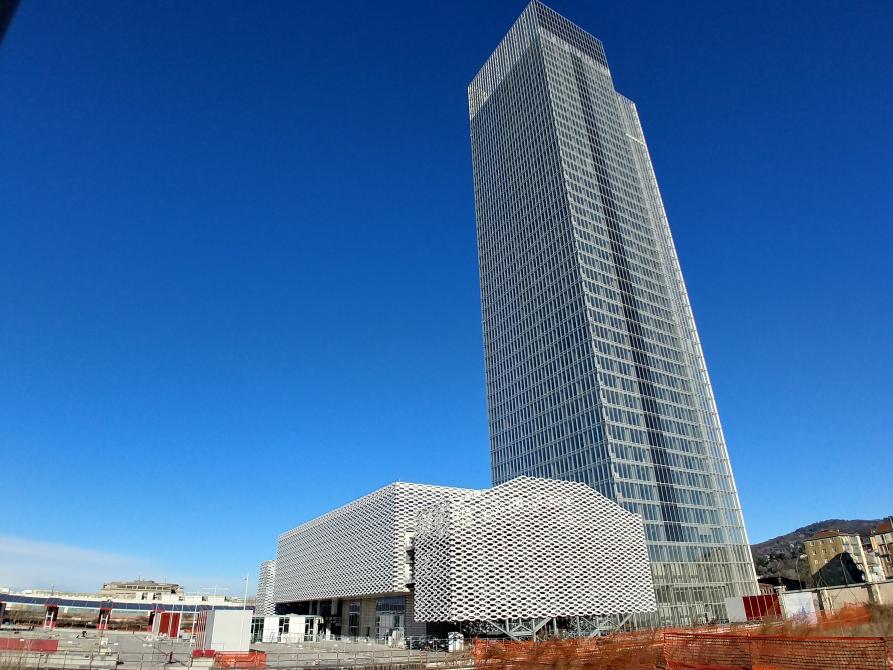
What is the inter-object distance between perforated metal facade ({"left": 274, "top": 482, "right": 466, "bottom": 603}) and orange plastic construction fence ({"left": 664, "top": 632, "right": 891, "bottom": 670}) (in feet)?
128

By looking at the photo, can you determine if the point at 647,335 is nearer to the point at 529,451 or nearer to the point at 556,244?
the point at 556,244

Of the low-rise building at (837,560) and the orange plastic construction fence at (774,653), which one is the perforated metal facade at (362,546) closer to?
the orange plastic construction fence at (774,653)

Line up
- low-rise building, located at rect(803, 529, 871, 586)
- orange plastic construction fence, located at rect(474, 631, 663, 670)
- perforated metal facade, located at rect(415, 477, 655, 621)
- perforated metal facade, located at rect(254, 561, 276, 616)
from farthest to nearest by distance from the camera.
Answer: low-rise building, located at rect(803, 529, 871, 586)
perforated metal facade, located at rect(254, 561, 276, 616)
perforated metal facade, located at rect(415, 477, 655, 621)
orange plastic construction fence, located at rect(474, 631, 663, 670)

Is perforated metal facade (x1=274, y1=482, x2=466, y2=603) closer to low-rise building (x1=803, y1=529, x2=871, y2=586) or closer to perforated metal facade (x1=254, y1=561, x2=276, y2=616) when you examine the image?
perforated metal facade (x1=254, y1=561, x2=276, y2=616)

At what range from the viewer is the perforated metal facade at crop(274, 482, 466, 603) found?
68812mm

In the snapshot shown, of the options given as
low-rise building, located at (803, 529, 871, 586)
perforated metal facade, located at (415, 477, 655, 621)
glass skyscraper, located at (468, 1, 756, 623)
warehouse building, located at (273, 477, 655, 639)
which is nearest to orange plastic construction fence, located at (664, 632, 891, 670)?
perforated metal facade, located at (415, 477, 655, 621)

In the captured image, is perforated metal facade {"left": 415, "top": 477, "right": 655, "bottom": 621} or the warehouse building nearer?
perforated metal facade {"left": 415, "top": 477, "right": 655, "bottom": 621}

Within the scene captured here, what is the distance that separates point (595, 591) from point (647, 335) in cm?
5654

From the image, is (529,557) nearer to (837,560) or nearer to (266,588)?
(266,588)

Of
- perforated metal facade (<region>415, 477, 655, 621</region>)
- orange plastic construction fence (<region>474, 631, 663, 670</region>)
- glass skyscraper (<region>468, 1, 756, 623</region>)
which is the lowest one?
orange plastic construction fence (<region>474, 631, 663, 670</region>)

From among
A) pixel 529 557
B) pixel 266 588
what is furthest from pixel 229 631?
pixel 266 588

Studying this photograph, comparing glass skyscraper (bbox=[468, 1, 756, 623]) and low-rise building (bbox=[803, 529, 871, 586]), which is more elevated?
glass skyscraper (bbox=[468, 1, 756, 623])

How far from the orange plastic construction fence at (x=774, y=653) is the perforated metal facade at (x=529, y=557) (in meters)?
21.3

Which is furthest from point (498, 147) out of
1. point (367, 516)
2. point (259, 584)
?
point (259, 584)
